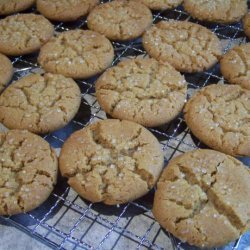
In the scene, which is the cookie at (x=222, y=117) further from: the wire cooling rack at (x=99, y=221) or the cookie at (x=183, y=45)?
the cookie at (x=183, y=45)

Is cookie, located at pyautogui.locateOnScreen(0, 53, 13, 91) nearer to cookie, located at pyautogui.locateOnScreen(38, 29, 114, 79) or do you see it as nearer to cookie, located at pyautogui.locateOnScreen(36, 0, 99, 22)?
cookie, located at pyautogui.locateOnScreen(38, 29, 114, 79)

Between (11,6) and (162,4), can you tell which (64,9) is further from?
(162,4)

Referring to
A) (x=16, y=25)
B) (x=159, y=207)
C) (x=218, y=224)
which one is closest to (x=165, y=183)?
(x=159, y=207)

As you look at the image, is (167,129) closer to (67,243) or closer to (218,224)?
(218,224)

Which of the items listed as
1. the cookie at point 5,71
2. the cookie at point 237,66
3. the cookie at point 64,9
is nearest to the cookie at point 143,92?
the cookie at point 237,66

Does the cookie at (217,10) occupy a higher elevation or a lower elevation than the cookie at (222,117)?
higher

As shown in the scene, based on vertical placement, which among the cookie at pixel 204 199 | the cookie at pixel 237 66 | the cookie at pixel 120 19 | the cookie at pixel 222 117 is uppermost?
the cookie at pixel 120 19
